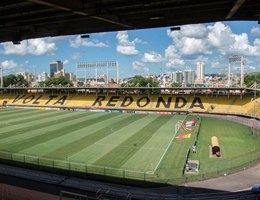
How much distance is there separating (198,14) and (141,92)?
70.2m

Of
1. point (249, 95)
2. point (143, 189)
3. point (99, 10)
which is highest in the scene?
point (99, 10)

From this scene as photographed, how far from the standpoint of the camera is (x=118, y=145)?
39.4 meters

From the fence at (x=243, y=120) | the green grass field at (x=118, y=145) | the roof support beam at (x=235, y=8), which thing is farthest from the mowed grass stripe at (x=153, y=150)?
the roof support beam at (x=235, y=8)

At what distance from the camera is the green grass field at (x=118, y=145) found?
100 ft

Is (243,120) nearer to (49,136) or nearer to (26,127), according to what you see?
(49,136)

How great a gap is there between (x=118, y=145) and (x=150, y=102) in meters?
37.3

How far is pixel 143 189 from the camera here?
25.3m

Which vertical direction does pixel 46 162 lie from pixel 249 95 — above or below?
below

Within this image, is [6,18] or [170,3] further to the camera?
[6,18]

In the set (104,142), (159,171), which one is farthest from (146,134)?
(159,171)

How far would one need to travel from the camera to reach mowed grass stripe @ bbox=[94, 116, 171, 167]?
3206 centimetres

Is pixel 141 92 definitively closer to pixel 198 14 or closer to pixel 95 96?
pixel 95 96

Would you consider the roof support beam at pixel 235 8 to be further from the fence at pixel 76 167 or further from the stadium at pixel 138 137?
the fence at pixel 76 167

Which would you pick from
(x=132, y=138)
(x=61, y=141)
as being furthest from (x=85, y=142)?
(x=132, y=138)
